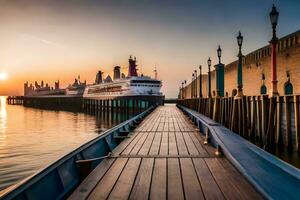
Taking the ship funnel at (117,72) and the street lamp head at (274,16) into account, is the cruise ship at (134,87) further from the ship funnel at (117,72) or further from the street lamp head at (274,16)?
the street lamp head at (274,16)

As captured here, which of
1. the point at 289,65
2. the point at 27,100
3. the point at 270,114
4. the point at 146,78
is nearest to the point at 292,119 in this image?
the point at 270,114

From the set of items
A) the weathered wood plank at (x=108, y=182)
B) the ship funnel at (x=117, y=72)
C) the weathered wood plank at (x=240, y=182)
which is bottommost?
the weathered wood plank at (x=240, y=182)

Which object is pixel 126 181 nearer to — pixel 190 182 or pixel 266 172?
pixel 190 182

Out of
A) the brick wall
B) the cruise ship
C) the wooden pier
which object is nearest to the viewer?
the brick wall

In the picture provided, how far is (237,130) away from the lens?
57.0 feet

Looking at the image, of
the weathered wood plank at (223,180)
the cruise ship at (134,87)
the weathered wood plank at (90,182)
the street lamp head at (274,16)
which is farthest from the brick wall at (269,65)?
the weathered wood plank at (90,182)

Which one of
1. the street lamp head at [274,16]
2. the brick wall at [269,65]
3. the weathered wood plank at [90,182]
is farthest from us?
the brick wall at [269,65]

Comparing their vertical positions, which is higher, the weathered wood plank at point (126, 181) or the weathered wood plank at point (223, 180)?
the weathered wood plank at point (126, 181)

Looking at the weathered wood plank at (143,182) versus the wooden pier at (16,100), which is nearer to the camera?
the weathered wood plank at (143,182)

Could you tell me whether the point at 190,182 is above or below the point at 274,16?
below

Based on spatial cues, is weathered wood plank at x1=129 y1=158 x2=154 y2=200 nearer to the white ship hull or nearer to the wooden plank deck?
the wooden plank deck

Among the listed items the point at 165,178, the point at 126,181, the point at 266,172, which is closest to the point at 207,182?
the point at 165,178

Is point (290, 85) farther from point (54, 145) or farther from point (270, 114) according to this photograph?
point (54, 145)

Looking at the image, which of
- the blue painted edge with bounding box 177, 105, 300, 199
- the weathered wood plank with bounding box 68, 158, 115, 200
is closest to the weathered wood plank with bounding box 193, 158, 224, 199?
the blue painted edge with bounding box 177, 105, 300, 199
